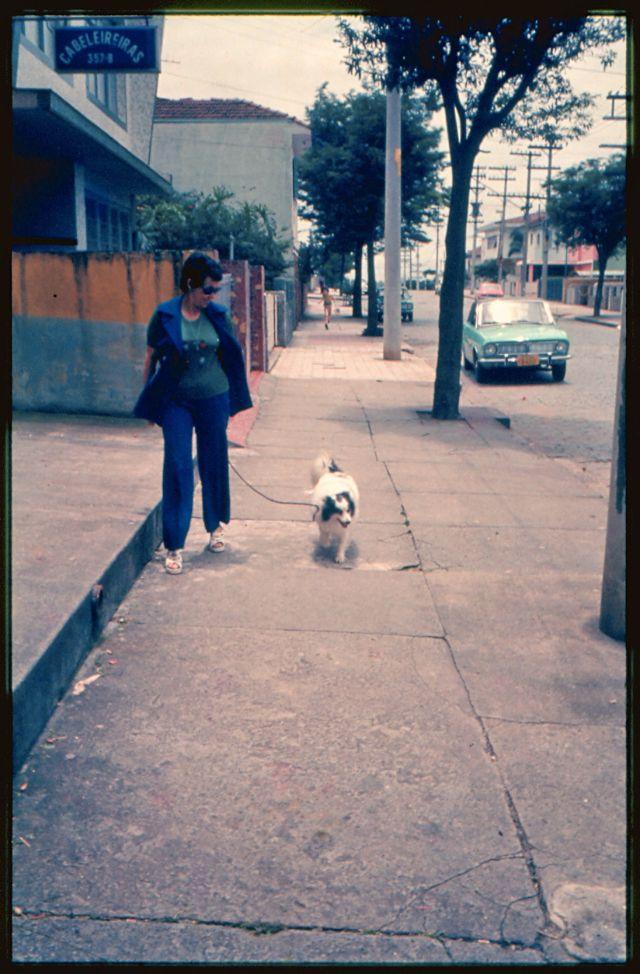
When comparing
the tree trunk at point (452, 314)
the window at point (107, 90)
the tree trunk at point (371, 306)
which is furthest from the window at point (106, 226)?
the tree trunk at point (371, 306)

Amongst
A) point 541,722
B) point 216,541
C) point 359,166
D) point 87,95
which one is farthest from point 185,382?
point 359,166

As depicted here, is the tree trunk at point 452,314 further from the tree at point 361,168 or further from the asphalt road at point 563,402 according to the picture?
the tree at point 361,168

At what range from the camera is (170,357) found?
5500 millimetres

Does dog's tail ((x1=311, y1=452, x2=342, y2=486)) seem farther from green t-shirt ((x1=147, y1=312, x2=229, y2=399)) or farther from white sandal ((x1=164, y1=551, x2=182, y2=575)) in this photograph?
white sandal ((x1=164, y1=551, x2=182, y2=575))

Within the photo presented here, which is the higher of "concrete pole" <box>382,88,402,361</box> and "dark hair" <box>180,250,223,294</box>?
"concrete pole" <box>382,88,402,361</box>

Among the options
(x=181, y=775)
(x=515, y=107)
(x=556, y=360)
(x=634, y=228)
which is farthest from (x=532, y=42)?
(x=181, y=775)

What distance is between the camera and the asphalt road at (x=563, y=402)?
38.2 feet

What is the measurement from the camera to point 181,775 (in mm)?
3234

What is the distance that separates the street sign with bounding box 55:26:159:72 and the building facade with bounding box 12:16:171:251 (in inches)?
8.2

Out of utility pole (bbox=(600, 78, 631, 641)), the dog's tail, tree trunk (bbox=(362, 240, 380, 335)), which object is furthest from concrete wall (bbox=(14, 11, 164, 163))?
tree trunk (bbox=(362, 240, 380, 335))

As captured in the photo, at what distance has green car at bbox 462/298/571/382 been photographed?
1788 cm

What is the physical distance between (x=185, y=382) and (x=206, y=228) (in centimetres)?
1949

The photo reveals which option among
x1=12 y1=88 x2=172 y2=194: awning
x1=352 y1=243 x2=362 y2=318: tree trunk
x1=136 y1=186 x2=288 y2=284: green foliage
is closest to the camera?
x1=12 y1=88 x2=172 y2=194: awning

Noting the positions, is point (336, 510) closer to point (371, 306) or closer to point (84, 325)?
point (84, 325)
